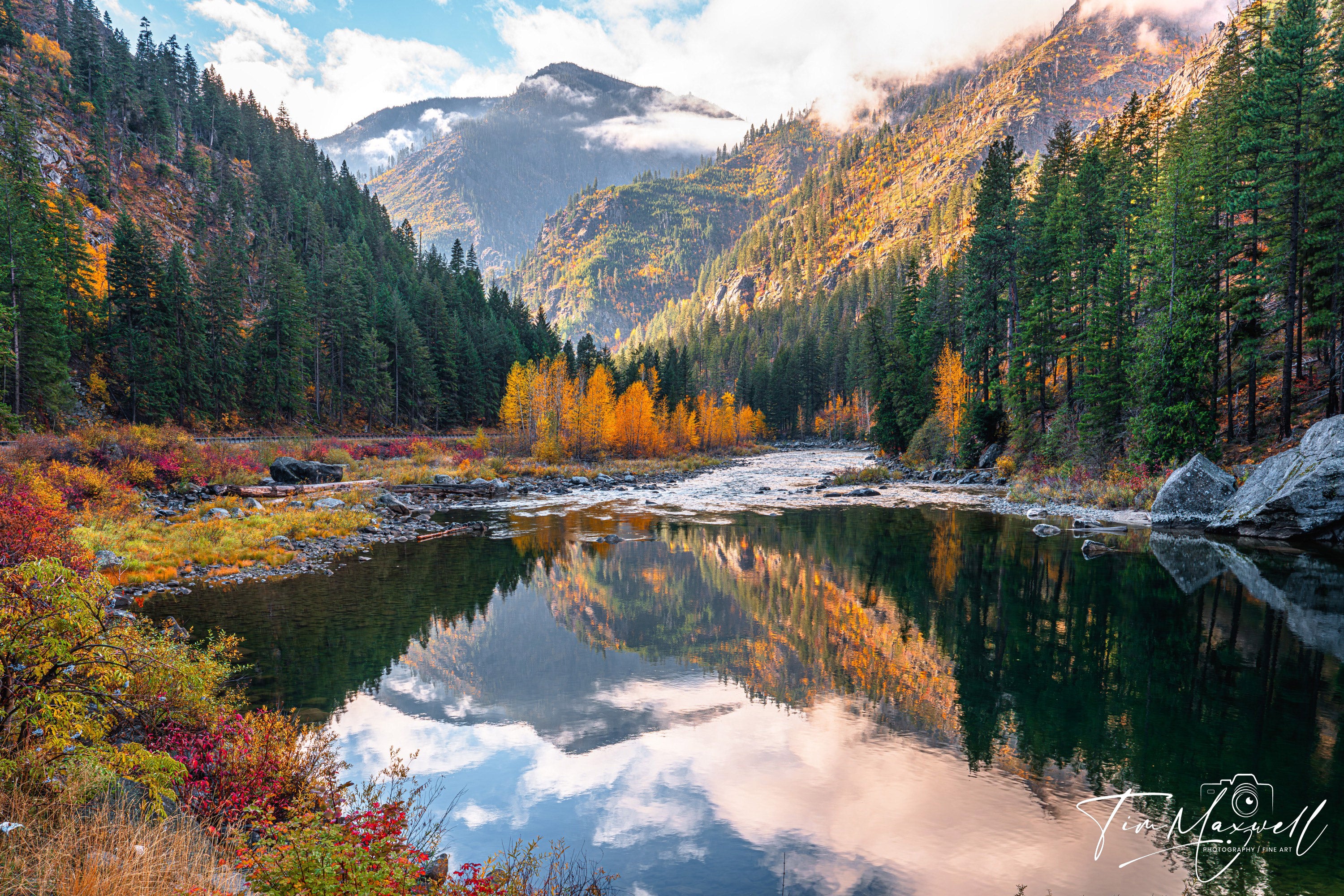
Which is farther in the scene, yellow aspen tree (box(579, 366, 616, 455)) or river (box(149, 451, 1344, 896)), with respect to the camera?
yellow aspen tree (box(579, 366, 616, 455))

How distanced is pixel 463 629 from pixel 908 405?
2103 inches

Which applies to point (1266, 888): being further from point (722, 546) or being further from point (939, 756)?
point (722, 546)

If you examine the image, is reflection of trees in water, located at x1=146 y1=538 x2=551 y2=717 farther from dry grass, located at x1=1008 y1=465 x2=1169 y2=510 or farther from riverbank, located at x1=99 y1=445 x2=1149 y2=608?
dry grass, located at x1=1008 y1=465 x2=1169 y2=510

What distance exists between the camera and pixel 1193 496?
25531 millimetres

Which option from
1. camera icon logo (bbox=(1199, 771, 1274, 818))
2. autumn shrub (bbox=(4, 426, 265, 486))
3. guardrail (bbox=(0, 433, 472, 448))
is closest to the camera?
camera icon logo (bbox=(1199, 771, 1274, 818))

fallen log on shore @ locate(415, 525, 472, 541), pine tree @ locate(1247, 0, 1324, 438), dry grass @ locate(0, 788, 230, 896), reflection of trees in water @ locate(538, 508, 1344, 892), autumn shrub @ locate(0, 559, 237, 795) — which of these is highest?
pine tree @ locate(1247, 0, 1324, 438)

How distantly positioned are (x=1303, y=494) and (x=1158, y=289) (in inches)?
609

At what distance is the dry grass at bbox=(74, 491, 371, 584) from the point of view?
17.9 metres

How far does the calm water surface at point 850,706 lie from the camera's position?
741 centimetres

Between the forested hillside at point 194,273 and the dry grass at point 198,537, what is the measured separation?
18601 millimetres

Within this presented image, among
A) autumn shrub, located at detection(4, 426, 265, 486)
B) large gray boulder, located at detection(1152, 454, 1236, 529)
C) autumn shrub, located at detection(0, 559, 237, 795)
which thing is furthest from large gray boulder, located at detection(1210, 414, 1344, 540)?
autumn shrub, located at detection(4, 426, 265, 486)

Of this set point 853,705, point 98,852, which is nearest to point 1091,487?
point 853,705

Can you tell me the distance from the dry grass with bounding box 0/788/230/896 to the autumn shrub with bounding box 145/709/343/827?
0.97 meters

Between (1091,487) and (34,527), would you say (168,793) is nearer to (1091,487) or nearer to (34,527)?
(34,527)
